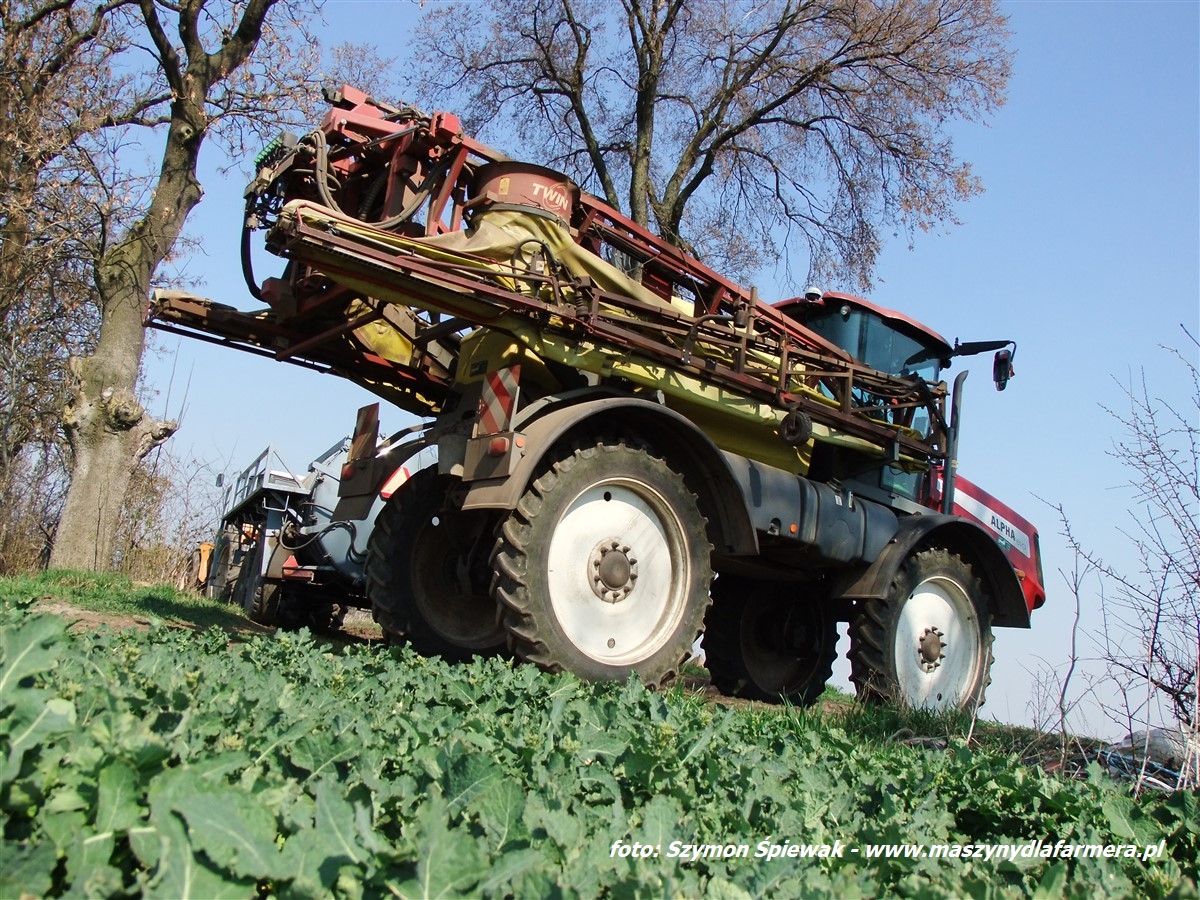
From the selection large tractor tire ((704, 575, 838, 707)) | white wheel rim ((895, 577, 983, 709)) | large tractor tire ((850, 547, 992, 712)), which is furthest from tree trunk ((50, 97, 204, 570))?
white wheel rim ((895, 577, 983, 709))

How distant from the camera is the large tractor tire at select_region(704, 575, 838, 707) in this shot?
26.3 ft

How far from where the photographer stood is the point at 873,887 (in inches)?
74.0

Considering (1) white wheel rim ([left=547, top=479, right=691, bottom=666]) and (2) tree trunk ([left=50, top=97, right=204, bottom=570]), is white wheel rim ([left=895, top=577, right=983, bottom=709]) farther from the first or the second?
(2) tree trunk ([left=50, top=97, right=204, bottom=570])

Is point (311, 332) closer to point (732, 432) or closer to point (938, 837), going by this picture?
point (732, 432)

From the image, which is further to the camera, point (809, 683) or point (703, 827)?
point (809, 683)

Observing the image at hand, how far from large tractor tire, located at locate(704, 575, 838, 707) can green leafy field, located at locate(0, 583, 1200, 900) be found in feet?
14.6

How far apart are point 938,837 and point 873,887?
0.61 meters

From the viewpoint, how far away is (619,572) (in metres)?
5.29

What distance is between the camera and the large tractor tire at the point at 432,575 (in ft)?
20.0

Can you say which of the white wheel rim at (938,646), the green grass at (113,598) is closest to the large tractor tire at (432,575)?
the green grass at (113,598)

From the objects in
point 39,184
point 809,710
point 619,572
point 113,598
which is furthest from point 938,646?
point 39,184

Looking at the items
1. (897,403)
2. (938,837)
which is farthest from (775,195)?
(938,837)

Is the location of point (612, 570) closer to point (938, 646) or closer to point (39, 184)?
point (938, 646)

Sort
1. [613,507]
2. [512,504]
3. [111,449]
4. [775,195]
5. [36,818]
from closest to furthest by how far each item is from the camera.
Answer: [36,818] → [512,504] → [613,507] → [111,449] → [775,195]
